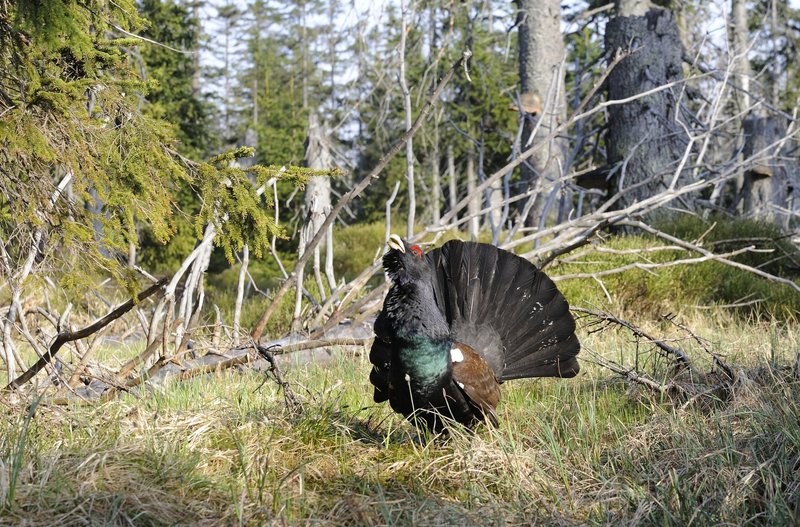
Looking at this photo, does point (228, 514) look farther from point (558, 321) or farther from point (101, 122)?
point (558, 321)

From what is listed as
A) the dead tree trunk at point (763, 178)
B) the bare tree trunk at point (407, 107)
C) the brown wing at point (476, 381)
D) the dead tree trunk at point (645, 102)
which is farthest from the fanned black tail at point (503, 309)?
the dead tree trunk at point (763, 178)

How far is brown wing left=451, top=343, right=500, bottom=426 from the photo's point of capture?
3.49 m

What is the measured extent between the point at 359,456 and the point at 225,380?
4.63 ft

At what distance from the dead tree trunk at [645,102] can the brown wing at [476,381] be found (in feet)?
17.1

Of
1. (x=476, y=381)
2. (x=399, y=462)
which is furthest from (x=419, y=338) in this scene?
(x=399, y=462)

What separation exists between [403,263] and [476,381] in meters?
0.67

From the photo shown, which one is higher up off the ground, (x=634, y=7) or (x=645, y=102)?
(x=634, y=7)

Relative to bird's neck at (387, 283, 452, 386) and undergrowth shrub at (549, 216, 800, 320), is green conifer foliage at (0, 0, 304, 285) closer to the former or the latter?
bird's neck at (387, 283, 452, 386)

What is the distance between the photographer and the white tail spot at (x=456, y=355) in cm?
352

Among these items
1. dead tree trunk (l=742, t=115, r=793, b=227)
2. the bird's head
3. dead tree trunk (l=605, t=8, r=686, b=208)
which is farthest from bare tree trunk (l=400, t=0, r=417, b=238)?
dead tree trunk (l=742, t=115, r=793, b=227)

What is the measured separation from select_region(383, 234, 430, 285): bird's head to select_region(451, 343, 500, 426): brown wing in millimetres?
428

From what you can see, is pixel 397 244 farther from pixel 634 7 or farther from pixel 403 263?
pixel 634 7

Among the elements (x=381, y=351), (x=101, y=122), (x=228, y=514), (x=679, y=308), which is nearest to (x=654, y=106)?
(x=679, y=308)

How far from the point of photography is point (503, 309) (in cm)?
419
